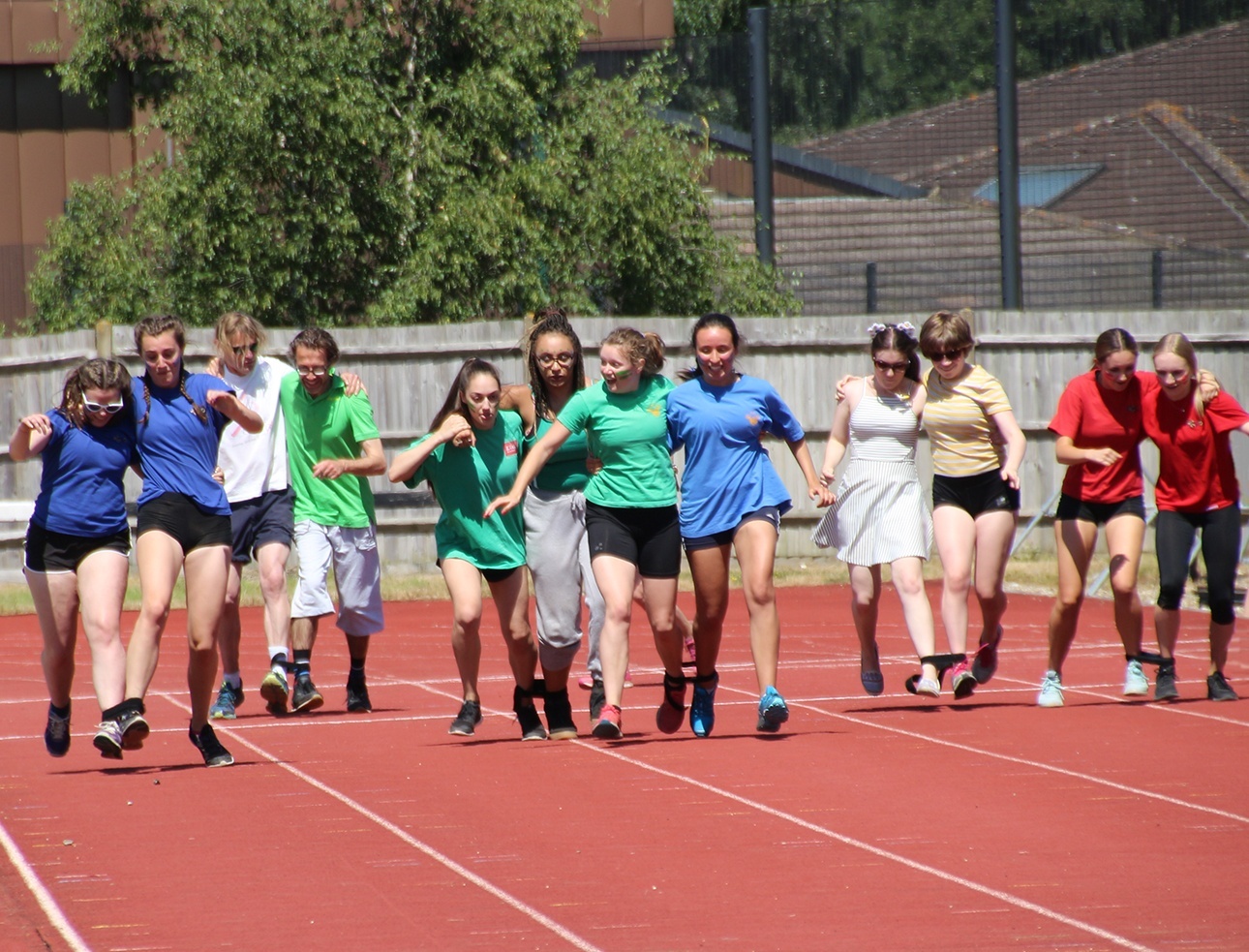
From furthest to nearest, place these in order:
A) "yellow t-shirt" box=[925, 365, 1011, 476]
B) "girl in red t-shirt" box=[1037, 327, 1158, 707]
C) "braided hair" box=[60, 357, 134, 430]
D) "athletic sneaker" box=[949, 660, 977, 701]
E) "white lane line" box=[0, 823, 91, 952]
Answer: "yellow t-shirt" box=[925, 365, 1011, 476] → "girl in red t-shirt" box=[1037, 327, 1158, 707] → "athletic sneaker" box=[949, 660, 977, 701] → "braided hair" box=[60, 357, 134, 430] → "white lane line" box=[0, 823, 91, 952]

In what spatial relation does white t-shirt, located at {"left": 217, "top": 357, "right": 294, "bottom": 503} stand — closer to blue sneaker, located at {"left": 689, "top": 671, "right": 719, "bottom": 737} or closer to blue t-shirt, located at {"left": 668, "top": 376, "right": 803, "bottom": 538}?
Result: blue t-shirt, located at {"left": 668, "top": 376, "right": 803, "bottom": 538}

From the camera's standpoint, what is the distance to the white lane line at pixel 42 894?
545cm

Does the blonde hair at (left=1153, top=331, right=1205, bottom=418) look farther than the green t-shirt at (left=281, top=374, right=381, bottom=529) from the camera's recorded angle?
No

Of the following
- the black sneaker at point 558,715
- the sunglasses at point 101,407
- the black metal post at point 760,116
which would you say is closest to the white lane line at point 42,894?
the sunglasses at point 101,407

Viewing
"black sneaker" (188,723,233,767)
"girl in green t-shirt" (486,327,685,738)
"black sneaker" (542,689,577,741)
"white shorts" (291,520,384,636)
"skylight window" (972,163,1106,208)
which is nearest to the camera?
"black sneaker" (188,723,233,767)

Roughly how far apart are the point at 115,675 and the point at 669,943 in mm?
3647

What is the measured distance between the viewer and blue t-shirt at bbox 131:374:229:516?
8.20 m

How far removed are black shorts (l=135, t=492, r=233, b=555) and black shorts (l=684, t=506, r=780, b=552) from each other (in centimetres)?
224

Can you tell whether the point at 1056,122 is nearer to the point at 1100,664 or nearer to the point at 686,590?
the point at 686,590

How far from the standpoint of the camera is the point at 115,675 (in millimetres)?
8086

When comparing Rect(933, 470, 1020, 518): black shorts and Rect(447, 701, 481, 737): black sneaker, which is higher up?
Rect(933, 470, 1020, 518): black shorts

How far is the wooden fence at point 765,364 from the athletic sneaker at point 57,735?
9403mm

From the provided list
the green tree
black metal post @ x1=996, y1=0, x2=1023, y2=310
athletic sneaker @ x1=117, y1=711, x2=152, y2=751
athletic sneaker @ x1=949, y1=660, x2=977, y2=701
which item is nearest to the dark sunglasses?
athletic sneaker @ x1=949, y1=660, x2=977, y2=701

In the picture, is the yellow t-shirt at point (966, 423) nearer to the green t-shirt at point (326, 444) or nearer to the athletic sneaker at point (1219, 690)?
the athletic sneaker at point (1219, 690)
